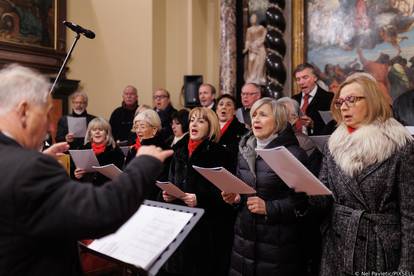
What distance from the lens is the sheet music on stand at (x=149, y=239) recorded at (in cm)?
166

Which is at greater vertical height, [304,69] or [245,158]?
[304,69]

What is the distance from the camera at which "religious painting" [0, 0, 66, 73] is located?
692 cm

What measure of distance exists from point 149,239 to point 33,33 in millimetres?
6520

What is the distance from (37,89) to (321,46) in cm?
586

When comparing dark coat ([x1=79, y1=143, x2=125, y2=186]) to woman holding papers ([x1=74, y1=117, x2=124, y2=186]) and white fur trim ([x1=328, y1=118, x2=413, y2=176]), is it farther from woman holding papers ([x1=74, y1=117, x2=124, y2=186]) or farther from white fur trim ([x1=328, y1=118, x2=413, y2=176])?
white fur trim ([x1=328, y1=118, x2=413, y2=176])

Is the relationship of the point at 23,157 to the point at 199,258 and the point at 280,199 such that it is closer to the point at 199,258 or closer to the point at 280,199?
the point at 280,199

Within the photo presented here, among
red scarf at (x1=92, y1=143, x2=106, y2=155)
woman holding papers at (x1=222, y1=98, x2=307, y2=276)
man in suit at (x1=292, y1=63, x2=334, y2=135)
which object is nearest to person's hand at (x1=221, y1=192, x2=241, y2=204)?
woman holding papers at (x1=222, y1=98, x2=307, y2=276)

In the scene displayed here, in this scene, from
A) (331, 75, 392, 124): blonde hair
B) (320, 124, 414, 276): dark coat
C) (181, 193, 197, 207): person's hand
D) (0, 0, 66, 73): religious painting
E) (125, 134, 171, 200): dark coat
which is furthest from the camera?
(0, 0, 66, 73): religious painting

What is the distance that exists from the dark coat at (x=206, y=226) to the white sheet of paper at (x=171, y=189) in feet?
0.55

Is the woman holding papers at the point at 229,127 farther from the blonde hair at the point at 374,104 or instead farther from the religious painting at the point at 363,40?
the religious painting at the point at 363,40

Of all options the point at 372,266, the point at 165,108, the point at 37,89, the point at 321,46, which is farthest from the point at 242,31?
the point at 37,89

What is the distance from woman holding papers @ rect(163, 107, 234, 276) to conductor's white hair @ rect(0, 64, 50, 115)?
193cm

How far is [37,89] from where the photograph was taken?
4.57 ft

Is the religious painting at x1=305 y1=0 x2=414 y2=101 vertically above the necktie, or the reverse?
the religious painting at x1=305 y1=0 x2=414 y2=101
